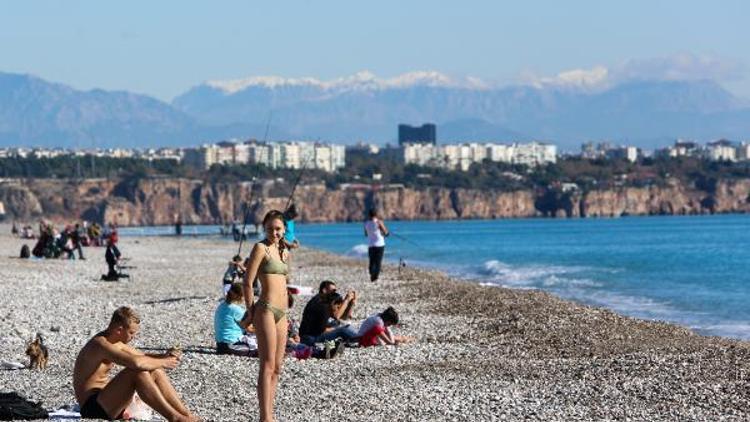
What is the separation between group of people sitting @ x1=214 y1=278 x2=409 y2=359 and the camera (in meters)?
15.2

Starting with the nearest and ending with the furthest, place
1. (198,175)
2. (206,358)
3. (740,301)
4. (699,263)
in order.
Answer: (206,358), (740,301), (699,263), (198,175)

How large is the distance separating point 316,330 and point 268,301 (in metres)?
6.02

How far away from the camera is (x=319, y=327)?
16.3m

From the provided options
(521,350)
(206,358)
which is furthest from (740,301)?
(206,358)

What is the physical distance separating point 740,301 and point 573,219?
14427cm

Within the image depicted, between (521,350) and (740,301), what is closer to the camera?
(521,350)

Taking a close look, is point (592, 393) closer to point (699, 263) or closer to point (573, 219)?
point (699, 263)

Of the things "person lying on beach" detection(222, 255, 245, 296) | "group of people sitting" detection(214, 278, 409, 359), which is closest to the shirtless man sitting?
"group of people sitting" detection(214, 278, 409, 359)

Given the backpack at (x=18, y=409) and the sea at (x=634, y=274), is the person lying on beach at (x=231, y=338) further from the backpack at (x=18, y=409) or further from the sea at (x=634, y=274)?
the sea at (x=634, y=274)

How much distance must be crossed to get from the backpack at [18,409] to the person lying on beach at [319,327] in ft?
17.3

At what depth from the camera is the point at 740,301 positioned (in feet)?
98.8

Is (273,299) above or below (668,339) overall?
above

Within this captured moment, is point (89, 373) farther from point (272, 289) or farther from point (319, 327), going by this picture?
point (319, 327)

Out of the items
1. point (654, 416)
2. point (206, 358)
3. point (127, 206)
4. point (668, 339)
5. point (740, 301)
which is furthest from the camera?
point (127, 206)
